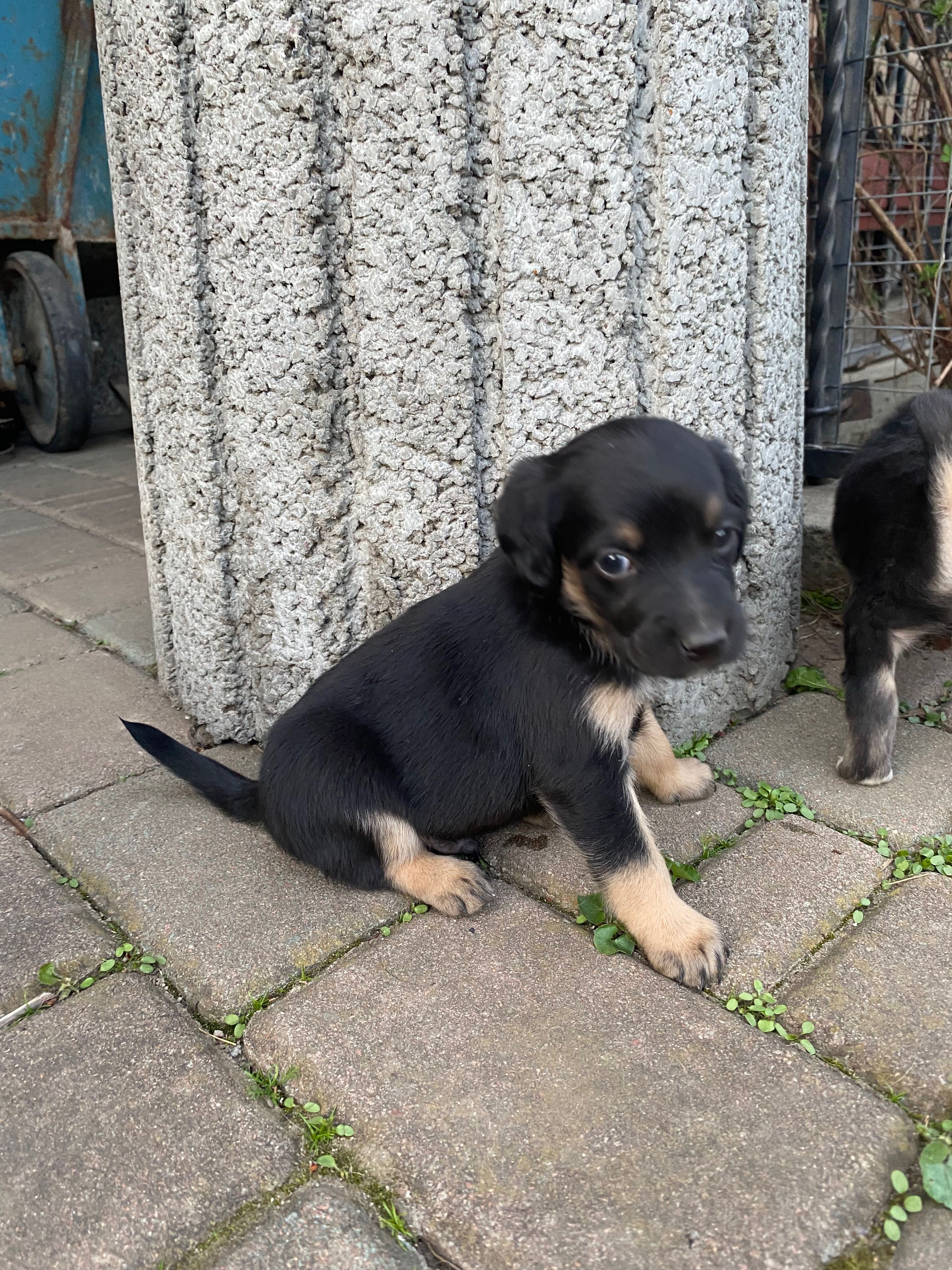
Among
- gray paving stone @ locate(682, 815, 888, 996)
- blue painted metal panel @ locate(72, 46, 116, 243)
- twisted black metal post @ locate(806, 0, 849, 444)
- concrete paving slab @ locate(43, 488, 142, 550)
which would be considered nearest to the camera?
gray paving stone @ locate(682, 815, 888, 996)

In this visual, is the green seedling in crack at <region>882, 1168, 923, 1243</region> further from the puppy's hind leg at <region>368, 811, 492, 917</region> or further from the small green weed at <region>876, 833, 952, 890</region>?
the puppy's hind leg at <region>368, 811, 492, 917</region>

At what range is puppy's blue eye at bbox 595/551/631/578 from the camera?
1891 mm

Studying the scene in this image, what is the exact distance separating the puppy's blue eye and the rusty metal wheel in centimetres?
565

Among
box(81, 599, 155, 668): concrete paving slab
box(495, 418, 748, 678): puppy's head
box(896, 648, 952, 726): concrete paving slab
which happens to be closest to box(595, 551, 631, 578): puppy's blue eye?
box(495, 418, 748, 678): puppy's head

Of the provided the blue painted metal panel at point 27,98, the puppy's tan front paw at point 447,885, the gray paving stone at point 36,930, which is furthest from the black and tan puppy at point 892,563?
the blue painted metal panel at point 27,98

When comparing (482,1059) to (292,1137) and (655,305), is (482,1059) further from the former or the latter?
(655,305)

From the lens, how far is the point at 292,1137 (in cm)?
166

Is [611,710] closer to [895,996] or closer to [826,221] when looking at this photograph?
[895,996]

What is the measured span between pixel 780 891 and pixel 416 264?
67.7 inches

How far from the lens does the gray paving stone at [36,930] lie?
2.05m

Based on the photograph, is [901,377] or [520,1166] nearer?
[520,1166]

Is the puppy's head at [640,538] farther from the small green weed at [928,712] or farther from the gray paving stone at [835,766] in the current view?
the small green weed at [928,712]

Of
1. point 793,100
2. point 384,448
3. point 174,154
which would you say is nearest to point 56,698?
point 384,448

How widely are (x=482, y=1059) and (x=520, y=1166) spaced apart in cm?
24
